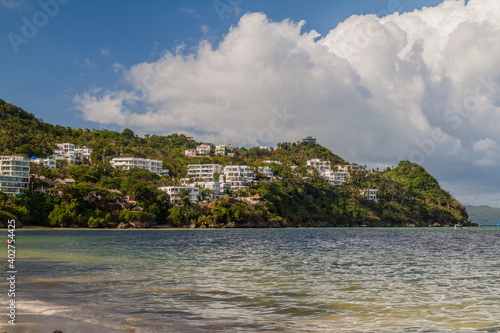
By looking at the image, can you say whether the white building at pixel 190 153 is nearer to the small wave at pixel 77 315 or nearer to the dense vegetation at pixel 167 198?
the dense vegetation at pixel 167 198

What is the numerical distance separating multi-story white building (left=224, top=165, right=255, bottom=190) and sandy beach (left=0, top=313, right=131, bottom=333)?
126892 mm

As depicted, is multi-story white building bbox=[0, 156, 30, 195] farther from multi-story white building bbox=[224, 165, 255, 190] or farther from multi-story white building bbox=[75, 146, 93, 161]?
multi-story white building bbox=[224, 165, 255, 190]

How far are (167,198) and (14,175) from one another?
3554 cm

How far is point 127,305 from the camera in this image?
45.5 feet

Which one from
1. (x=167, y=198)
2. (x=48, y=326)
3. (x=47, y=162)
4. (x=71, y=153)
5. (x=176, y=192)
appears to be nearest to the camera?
(x=48, y=326)

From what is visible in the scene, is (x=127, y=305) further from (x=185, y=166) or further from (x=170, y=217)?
(x=185, y=166)

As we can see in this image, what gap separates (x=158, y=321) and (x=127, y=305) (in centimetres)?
263

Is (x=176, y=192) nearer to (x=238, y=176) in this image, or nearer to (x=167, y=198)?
(x=167, y=198)

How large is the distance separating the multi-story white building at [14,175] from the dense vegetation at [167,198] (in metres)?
2.37

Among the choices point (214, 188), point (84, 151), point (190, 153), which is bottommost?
point (214, 188)

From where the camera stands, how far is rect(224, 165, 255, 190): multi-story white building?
461 ft

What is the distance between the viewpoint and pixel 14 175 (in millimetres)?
97375

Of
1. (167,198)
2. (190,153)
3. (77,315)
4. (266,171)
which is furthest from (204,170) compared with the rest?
(77,315)

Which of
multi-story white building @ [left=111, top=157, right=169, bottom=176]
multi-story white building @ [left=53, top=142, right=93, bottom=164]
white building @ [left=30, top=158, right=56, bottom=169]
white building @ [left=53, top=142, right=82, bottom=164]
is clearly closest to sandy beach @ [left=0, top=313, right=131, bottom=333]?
white building @ [left=30, top=158, right=56, bottom=169]
